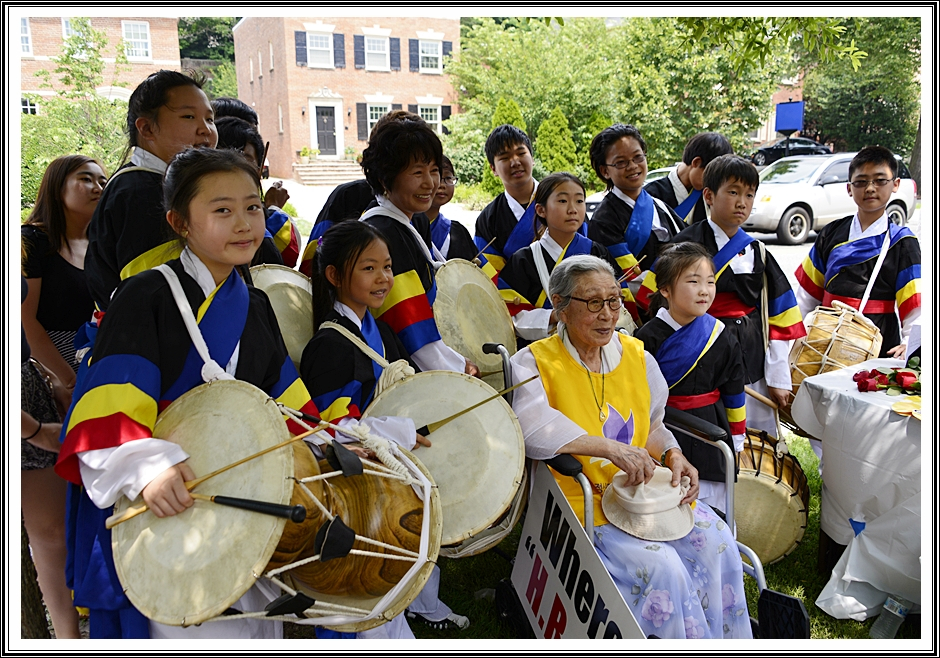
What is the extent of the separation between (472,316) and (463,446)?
100cm

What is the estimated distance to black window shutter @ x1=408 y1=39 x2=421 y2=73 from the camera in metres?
28.3

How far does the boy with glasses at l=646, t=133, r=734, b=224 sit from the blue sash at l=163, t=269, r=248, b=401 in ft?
11.0

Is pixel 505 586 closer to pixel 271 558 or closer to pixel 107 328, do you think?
pixel 271 558

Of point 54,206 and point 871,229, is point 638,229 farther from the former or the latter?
point 54,206

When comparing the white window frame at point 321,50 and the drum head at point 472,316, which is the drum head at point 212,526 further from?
the white window frame at point 321,50

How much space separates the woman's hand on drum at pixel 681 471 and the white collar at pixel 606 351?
1.42ft

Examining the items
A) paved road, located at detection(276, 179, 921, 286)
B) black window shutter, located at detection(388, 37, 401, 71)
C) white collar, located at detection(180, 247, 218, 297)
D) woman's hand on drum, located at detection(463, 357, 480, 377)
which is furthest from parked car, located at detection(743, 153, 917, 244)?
black window shutter, located at detection(388, 37, 401, 71)

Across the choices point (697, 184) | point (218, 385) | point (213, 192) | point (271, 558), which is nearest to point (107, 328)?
point (218, 385)

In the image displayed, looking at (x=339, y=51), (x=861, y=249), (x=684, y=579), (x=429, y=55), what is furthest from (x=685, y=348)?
(x=429, y=55)

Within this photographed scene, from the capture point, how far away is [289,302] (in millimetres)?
2879

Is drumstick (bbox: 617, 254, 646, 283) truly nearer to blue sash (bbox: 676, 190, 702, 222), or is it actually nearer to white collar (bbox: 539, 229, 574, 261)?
white collar (bbox: 539, 229, 574, 261)

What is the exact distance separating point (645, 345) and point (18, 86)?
2707 mm

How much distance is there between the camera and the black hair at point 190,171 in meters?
2.05

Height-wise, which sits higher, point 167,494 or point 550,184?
point 550,184
